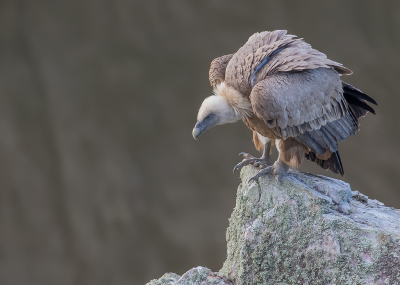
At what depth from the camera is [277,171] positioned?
75.7 inches

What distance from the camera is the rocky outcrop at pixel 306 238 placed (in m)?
1.66

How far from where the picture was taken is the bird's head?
188 cm

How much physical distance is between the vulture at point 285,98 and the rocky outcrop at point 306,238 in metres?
0.14

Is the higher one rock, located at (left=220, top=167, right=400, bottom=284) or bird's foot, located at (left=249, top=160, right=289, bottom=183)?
bird's foot, located at (left=249, top=160, right=289, bottom=183)

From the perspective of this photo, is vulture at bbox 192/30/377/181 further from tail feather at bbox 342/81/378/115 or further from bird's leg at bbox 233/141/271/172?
bird's leg at bbox 233/141/271/172

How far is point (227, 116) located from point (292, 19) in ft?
6.36

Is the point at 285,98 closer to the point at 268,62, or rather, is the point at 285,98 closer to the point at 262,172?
the point at 268,62

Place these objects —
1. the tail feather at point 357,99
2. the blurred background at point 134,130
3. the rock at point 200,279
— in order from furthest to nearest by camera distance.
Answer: the blurred background at point 134,130, the tail feather at point 357,99, the rock at point 200,279

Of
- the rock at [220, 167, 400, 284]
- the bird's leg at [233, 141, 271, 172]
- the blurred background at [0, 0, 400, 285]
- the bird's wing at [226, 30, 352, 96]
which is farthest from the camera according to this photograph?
the blurred background at [0, 0, 400, 285]

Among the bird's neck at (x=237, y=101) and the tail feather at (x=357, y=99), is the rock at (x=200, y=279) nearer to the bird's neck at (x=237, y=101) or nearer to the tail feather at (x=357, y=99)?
the bird's neck at (x=237, y=101)

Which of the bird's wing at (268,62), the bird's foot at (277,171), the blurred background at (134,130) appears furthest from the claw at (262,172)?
the blurred background at (134,130)

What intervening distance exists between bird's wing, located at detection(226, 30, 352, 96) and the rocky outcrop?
0.51 meters

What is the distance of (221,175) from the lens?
3.82 m

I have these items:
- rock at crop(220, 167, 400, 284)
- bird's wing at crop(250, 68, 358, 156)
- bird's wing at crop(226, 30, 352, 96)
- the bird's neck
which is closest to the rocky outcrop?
rock at crop(220, 167, 400, 284)
